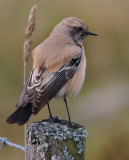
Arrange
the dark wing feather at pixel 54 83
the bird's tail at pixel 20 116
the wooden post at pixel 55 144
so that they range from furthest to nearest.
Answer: the dark wing feather at pixel 54 83 < the bird's tail at pixel 20 116 < the wooden post at pixel 55 144

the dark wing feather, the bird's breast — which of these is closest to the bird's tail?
the dark wing feather

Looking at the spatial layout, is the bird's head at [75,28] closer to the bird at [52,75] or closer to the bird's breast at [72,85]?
the bird at [52,75]

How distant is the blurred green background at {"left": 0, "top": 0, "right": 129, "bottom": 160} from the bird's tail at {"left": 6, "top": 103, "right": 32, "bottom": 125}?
1.81m

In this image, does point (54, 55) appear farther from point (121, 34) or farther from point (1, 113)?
point (121, 34)

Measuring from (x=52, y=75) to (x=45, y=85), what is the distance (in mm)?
222

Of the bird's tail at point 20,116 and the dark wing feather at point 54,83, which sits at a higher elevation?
the dark wing feather at point 54,83

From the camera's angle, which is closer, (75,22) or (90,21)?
(75,22)

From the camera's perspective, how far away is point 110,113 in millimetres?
7832

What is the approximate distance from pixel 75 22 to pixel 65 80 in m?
1.25

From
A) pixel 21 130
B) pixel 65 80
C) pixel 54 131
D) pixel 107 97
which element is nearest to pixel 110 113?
pixel 107 97

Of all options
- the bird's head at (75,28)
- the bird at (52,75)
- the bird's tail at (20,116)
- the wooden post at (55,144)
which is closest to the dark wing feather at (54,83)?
the bird at (52,75)

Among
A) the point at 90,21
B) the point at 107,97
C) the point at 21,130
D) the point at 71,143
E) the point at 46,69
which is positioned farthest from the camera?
the point at 90,21

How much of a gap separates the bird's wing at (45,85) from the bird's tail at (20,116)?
69 millimetres

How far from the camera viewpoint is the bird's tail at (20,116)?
4973 mm
